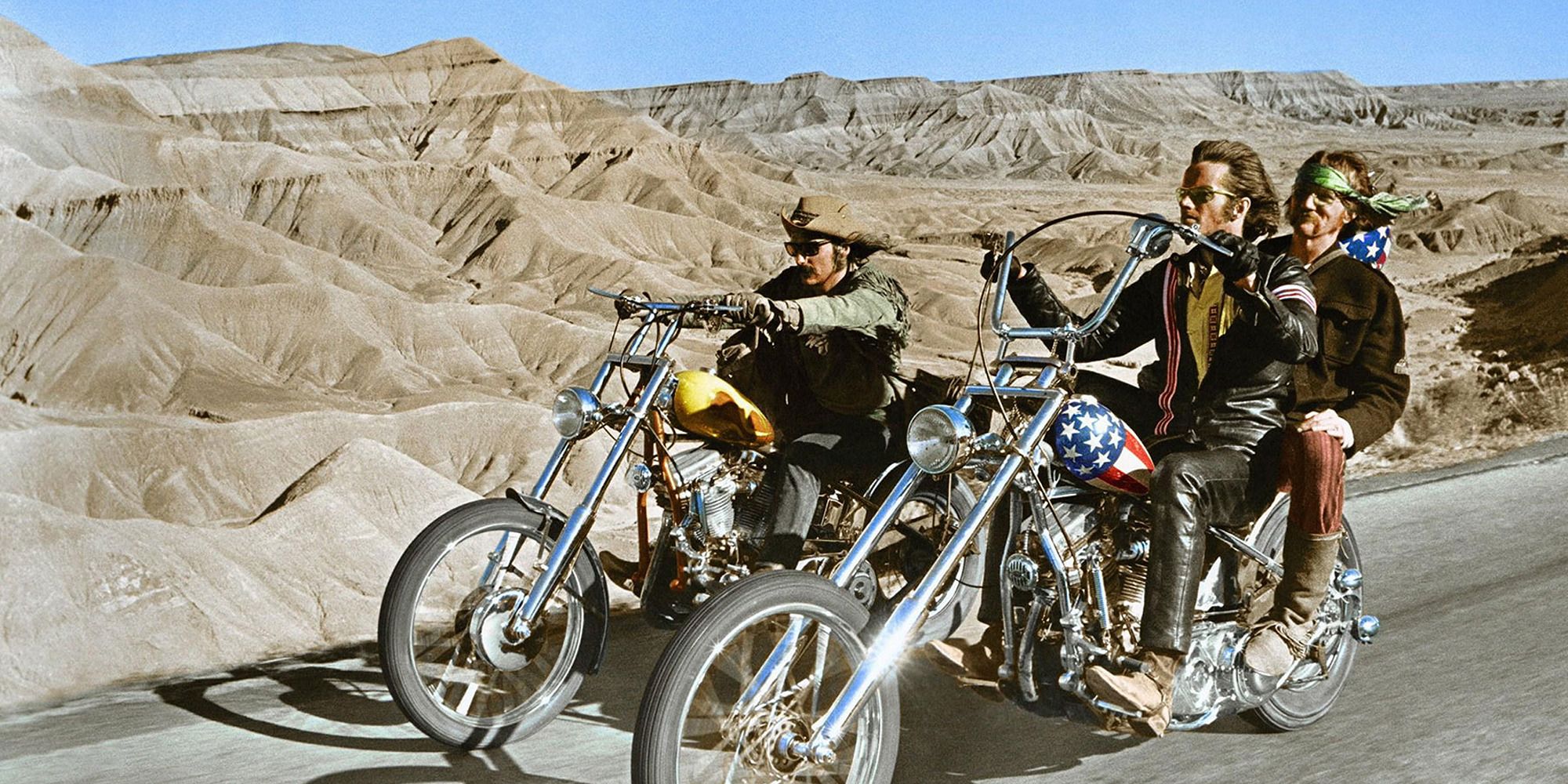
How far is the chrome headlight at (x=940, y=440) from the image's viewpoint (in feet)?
12.2

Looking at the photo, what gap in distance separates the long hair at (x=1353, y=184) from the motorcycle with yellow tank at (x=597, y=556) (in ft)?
5.31

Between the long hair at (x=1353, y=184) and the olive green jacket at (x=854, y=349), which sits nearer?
the long hair at (x=1353, y=184)

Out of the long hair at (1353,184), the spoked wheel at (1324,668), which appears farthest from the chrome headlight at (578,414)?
the long hair at (1353,184)

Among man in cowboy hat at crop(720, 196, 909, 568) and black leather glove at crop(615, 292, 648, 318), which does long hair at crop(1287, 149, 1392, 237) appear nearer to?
man in cowboy hat at crop(720, 196, 909, 568)

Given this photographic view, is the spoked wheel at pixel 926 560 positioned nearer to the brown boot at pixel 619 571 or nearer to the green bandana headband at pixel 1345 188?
the brown boot at pixel 619 571

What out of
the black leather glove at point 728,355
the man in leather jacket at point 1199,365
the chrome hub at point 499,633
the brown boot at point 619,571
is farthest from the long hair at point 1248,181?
the chrome hub at point 499,633

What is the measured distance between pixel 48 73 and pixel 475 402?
203 feet

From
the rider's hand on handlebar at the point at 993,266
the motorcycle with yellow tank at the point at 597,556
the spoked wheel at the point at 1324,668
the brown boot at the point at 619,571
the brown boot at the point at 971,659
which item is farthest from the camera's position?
the brown boot at the point at 619,571

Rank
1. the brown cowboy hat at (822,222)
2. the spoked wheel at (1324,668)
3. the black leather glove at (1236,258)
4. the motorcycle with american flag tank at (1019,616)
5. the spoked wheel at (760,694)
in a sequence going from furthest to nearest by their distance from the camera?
the brown cowboy hat at (822,222), the spoked wheel at (1324,668), the black leather glove at (1236,258), the motorcycle with american flag tank at (1019,616), the spoked wheel at (760,694)

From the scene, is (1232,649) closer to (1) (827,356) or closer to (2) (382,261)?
(1) (827,356)

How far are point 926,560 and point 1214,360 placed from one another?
135 centimetres

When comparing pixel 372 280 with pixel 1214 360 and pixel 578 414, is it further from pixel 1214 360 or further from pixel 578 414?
pixel 1214 360

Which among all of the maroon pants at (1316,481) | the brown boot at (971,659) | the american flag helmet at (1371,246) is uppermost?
the american flag helmet at (1371,246)

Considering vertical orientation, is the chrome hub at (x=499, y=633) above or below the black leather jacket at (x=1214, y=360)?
below
